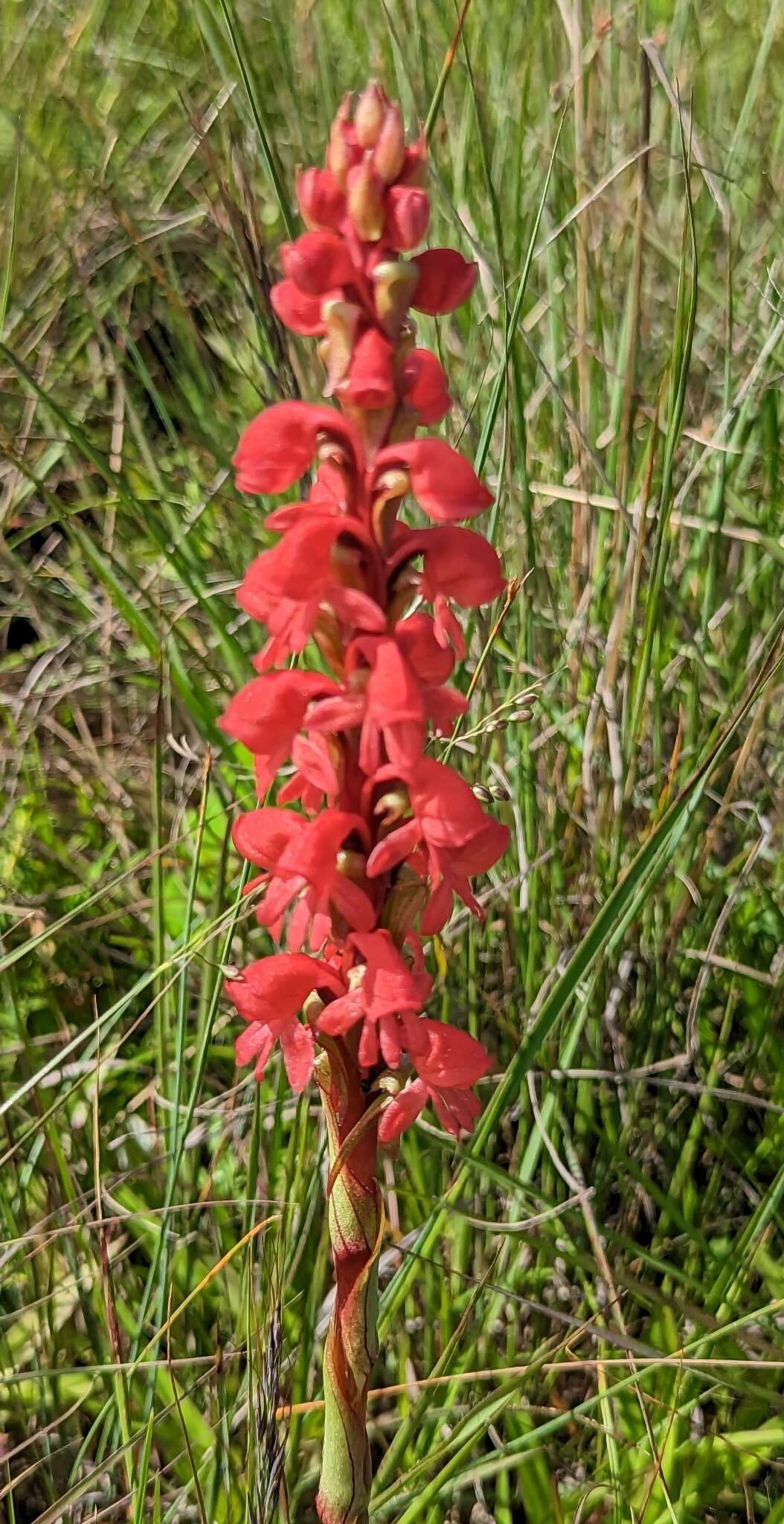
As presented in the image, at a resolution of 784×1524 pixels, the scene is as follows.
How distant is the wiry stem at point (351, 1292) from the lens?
613 millimetres

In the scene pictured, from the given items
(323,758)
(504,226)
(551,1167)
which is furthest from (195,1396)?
(504,226)

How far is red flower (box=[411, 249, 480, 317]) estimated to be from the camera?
1.91ft

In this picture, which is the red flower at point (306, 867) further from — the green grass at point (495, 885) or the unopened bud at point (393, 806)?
the green grass at point (495, 885)

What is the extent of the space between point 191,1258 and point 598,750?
64cm

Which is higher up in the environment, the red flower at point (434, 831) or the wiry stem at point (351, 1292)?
the red flower at point (434, 831)

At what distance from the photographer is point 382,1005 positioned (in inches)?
22.3

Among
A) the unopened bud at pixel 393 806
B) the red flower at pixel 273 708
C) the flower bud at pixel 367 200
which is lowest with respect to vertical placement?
the unopened bud at pixel 393 806

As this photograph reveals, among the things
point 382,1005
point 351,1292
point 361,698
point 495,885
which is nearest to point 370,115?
point 361,698

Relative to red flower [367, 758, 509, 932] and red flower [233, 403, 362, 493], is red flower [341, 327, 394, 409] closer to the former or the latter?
red flower [233, 403, 362, 493]

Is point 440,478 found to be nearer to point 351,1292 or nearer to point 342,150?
point 342,150

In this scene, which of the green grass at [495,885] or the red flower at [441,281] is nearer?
the red flower at [441,281]

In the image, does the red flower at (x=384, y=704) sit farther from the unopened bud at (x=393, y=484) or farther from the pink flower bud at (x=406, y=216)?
the pink flower bud at (x=406, y=216)


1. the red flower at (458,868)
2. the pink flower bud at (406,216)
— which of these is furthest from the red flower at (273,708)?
the pink flower bud at (406,216)

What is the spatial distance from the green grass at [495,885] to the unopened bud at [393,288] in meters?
0.36
